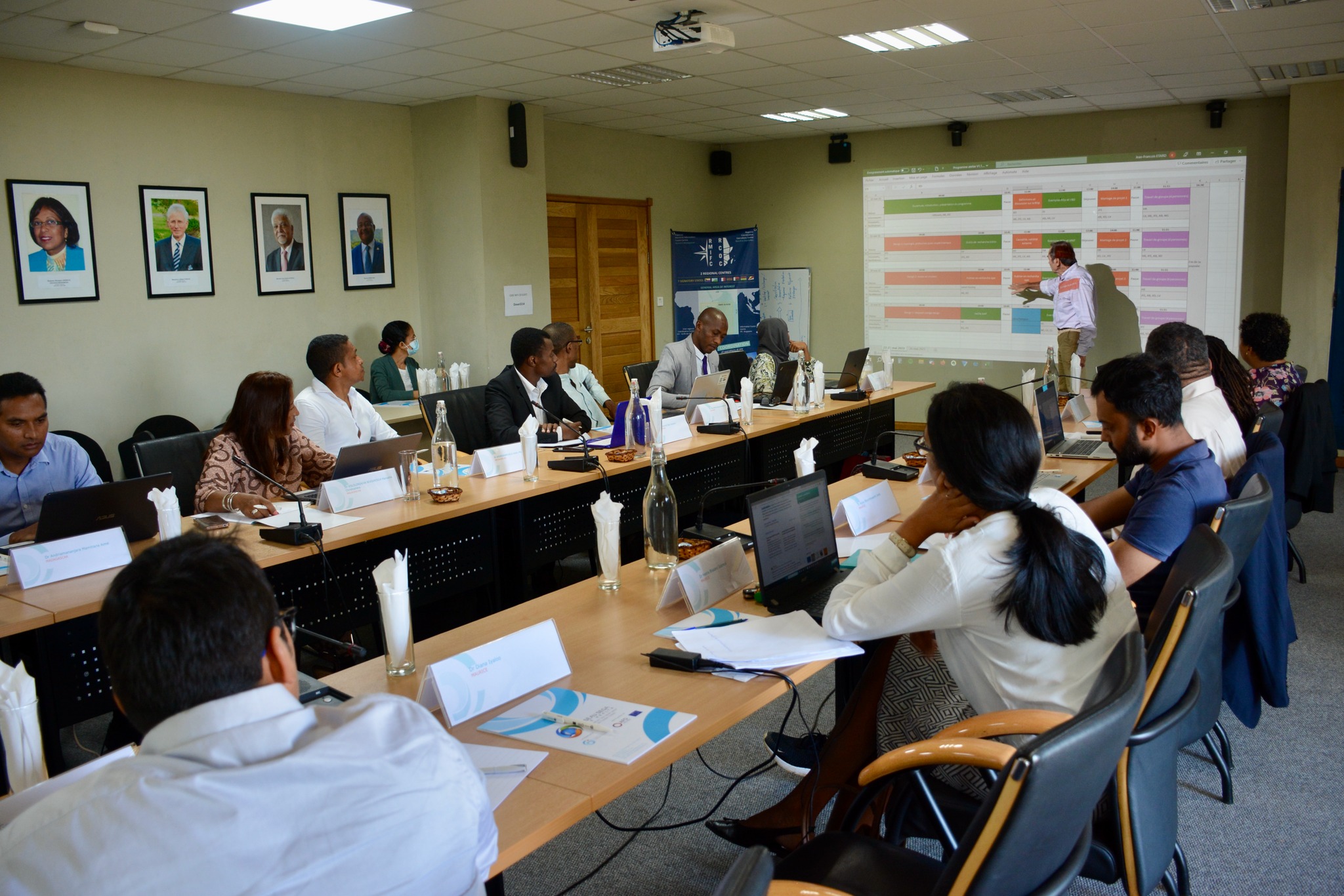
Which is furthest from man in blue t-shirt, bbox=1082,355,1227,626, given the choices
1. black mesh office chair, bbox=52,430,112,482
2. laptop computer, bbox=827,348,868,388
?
black mesh office chair, bbox=52,430,112,482

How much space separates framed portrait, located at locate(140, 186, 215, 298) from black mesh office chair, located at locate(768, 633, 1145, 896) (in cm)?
544

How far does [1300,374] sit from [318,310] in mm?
5657

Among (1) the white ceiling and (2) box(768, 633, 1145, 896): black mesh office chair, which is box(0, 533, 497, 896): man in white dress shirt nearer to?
(2) box(768, 633, 1145, 896): black mesh office chair

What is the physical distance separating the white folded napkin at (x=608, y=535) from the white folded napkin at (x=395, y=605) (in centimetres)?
60

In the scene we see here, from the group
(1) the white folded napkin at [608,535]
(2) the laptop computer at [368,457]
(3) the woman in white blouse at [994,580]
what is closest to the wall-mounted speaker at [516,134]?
(2) the laptop computer at [368,457]

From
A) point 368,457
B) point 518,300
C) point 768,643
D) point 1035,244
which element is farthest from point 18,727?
point 1035,244

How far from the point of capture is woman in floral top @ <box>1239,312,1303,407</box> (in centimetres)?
450

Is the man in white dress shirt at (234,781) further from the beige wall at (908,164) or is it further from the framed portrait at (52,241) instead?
the beige wall at (908,164)

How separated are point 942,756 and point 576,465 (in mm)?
2502

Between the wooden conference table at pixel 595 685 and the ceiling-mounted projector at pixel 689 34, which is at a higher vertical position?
the ceiling-mounted projector at pixel 689 34

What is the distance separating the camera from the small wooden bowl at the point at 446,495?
3332 millimetres

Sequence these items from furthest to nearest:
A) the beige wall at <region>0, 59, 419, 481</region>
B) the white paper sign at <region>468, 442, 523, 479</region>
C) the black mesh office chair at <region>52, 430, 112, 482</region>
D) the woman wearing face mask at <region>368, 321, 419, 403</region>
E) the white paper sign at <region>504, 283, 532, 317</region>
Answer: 1. the white paper sign at <region>504, 283, 532, 317</region>
2. the woman wearing face mask at <region>368, 321, 419, 403</region>
3. the beige wall at <region>0, 59, 419, 481</region>
4. the black mesh office chair at <region>52, 430, 112, 482</region>
5. the white paper sign at <region>468, 442, 523, 479</region>

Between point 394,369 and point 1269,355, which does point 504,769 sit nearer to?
point 1269,355

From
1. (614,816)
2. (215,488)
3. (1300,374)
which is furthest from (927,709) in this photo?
(1300,374)
